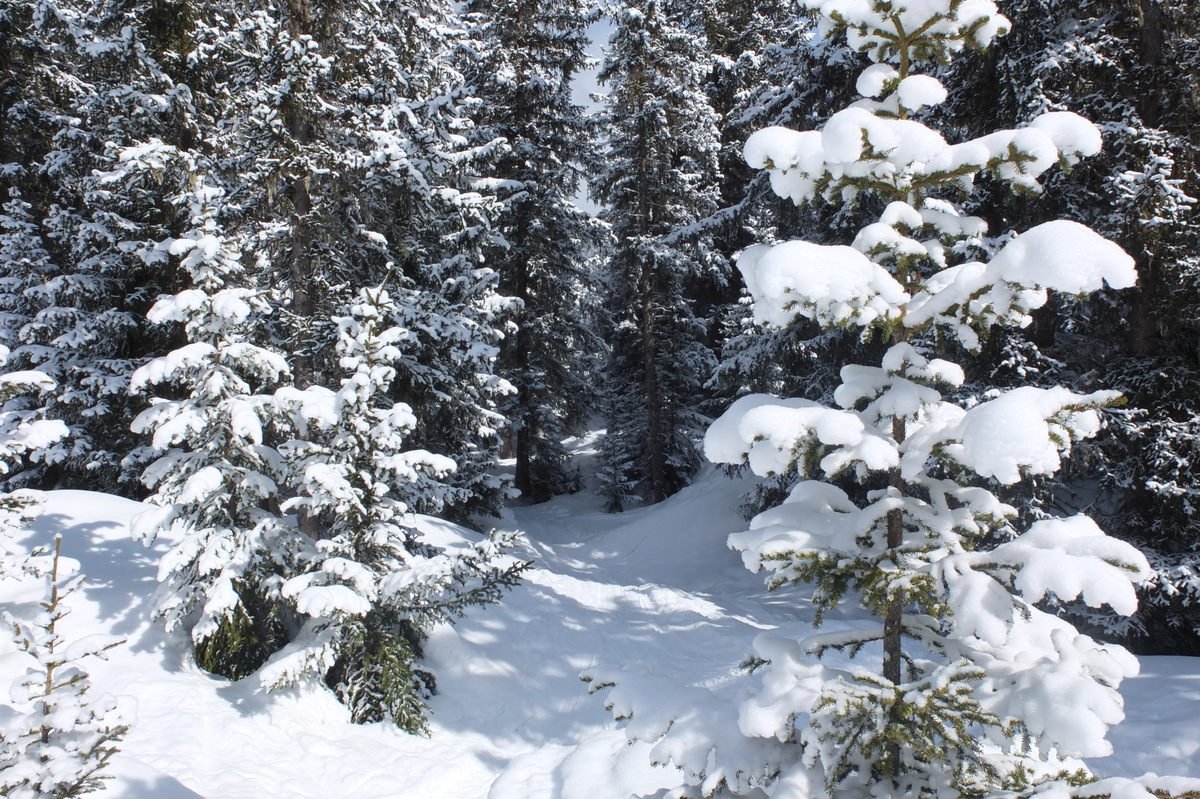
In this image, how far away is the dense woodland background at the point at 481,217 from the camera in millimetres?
7910

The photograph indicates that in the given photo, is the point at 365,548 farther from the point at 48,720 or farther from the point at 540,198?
the point at 540,198

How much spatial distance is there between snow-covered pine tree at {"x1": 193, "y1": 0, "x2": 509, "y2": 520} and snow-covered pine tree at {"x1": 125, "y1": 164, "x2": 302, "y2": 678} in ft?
5.86

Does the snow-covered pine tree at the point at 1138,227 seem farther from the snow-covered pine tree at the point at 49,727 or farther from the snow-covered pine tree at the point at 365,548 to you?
the snow-covered pine tree at the point at 49,727

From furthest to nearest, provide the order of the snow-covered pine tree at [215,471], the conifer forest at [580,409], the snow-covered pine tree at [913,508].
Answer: the snow-covered pine tree at [215,471]
the conifer forest at [580,409]
the snow-covered pine tree at [913,508]

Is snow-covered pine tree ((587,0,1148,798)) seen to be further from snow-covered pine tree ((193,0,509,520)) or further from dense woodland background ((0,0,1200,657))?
snow-covered pine tree ((193,0,509,520))

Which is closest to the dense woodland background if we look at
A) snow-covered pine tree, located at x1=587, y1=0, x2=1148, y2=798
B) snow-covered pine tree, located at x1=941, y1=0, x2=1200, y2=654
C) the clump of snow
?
snow-covered pine tree, located at x1=941, y1=0, x2=1200, y2=654

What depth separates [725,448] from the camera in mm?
2652

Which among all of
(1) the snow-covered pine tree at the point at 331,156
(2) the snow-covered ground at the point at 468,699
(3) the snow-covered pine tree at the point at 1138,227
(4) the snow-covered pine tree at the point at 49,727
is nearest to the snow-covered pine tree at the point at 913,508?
(2) the snow-covered ground at the point at 468,699

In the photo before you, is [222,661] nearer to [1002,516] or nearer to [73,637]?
[73,637]

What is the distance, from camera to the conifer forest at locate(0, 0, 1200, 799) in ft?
8.49

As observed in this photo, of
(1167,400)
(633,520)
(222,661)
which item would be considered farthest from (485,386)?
(1167,400)

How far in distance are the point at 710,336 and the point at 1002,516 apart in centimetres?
2069

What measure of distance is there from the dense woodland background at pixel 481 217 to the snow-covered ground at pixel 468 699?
1.61 metres

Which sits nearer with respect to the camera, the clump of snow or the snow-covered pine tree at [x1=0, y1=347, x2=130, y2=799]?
the clump of snow
